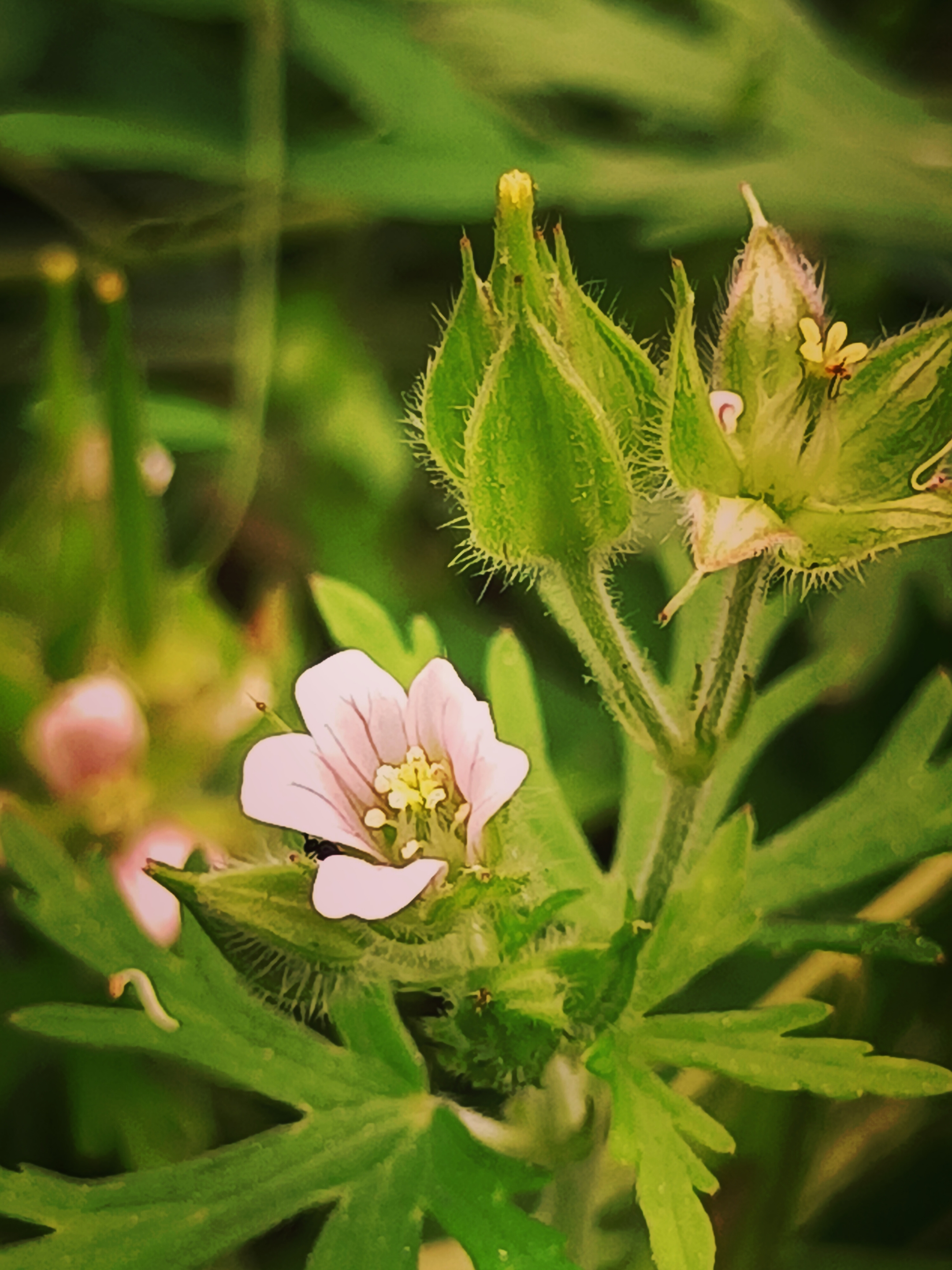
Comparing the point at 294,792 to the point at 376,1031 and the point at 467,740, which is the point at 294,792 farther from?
the point at 376,1031

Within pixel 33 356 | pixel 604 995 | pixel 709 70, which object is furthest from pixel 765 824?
pixel 33 356

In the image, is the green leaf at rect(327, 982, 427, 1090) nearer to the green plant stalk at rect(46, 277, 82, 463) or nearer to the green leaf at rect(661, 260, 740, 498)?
the green leaf at rect(661, 260, 740, 498)

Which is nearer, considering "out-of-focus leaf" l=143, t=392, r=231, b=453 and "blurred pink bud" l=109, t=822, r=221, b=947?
"blurred pink bud" l=109, t=822, r=221, b=947

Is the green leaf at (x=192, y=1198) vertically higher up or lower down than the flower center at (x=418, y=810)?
lower down

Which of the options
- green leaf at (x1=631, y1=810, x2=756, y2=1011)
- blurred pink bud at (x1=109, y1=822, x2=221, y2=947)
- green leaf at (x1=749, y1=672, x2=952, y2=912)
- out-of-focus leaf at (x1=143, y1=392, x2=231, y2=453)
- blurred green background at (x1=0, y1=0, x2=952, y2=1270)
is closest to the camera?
green leaf at (x1=631, y1=810, x2=756, y2=1011)

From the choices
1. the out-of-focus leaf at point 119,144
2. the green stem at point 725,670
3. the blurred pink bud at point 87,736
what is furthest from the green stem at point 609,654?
the out-of-focus leaf at point 119,144

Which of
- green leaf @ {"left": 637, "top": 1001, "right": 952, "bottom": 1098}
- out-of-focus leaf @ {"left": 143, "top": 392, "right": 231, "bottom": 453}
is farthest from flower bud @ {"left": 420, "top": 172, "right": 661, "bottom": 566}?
out-of-focus leaf @ {"left": 143, "top": 392, "right": 231, "bottom": 453}

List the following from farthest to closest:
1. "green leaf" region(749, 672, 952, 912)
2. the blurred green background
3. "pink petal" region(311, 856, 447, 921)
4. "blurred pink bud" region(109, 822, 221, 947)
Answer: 1. the blurred green background
2. "blurred pink bud" region(109, 822, 221, 947)
3. "green leaf" region(749, 672, 952, 912)
4. "pink petal" region(311, 856, 447, 921)

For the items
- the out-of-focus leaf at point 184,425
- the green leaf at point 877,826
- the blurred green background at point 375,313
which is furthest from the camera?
the out-of-focus leaf at point 184,425

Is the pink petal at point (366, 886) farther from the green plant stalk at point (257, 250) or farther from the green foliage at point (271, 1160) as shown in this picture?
the green plant stalk at point (257, 250)
